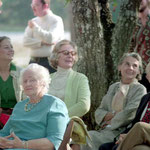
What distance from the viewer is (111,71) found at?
19.3 ft

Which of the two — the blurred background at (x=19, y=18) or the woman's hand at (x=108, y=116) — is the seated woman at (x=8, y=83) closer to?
the woman's hand at (x=108, y=116)

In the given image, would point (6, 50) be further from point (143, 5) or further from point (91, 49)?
point (143, 5)

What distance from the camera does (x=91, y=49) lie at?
563cm

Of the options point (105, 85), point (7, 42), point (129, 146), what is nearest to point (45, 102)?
point (129, 146)

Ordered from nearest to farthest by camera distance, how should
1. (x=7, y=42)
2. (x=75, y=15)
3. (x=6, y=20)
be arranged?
1. (x=7, y=42)
2. (x=75, y=15)
3. (x=6, y=20)

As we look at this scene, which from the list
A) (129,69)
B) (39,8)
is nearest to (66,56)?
(129,69)

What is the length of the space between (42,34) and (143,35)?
1489mm

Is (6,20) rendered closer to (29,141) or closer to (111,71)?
(111,71)

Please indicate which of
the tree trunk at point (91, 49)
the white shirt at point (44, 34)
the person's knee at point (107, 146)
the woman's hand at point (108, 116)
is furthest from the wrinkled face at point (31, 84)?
the white shirt at point (44, 34)

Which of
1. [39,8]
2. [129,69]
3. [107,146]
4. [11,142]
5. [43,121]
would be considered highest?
[39,8]

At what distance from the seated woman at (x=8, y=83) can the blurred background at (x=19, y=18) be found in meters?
8.09

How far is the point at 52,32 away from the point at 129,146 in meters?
2.92

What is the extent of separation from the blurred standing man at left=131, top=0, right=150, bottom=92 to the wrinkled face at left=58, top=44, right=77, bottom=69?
1.11 m

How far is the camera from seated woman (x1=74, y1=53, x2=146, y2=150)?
4535 millimetres
